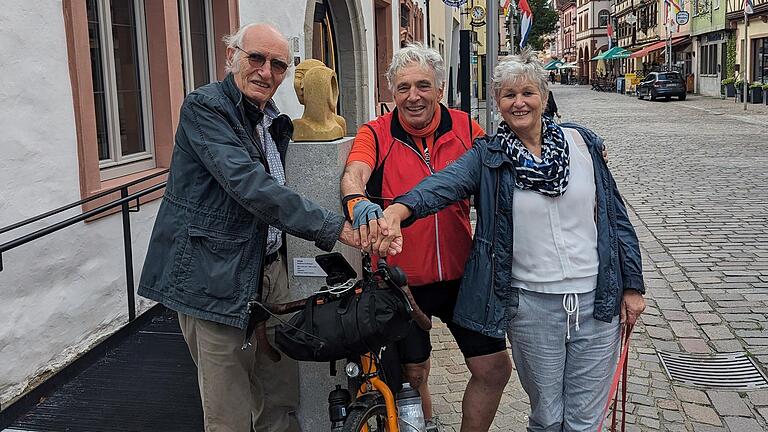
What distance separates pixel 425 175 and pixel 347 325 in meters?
0.82

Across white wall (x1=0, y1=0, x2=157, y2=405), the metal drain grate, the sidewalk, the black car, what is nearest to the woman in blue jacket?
the sidewalk

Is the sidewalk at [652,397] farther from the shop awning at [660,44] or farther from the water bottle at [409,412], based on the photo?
the shop awning at [660,44]

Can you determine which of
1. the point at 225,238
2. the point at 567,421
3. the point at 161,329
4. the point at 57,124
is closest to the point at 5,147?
the point at 57,124

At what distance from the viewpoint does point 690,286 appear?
23.6 feet

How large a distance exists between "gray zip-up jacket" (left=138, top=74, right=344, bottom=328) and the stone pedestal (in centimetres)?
51

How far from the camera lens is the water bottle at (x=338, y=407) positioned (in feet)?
10.0

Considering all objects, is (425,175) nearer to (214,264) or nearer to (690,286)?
(214,264)

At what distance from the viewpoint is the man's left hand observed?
10.5 feet

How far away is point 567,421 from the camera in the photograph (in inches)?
127

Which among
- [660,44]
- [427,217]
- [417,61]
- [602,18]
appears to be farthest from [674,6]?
[602,18]

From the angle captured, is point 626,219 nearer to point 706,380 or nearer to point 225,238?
point 225,238

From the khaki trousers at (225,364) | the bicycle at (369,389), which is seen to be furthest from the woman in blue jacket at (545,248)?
the khaki trousers at (225,364)

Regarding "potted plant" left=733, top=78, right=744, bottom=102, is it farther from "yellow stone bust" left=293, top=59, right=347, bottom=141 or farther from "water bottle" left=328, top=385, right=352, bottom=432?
"water bottle" left=328, top=385, right=352, bottom=432

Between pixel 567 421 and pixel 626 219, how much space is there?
2.72 ft
